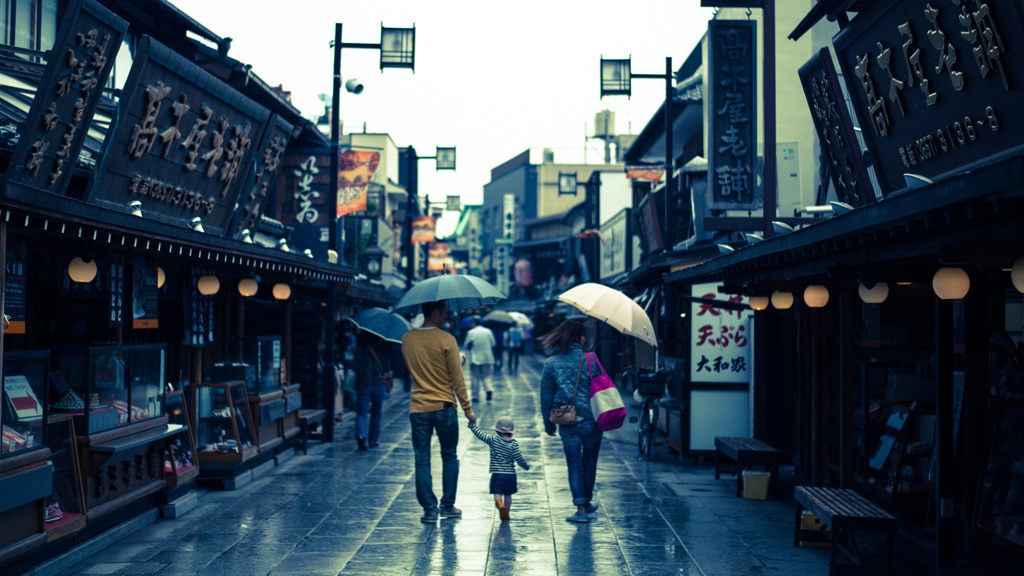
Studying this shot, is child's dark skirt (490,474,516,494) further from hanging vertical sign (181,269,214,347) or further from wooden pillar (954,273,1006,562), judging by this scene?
hanging vertical sign (181,269,214,347)

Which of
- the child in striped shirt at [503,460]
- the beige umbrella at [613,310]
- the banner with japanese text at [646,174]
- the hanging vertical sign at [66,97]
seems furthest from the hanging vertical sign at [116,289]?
the banner with japanese text at [646,174]

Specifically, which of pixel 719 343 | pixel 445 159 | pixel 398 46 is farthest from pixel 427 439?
pixel 445 159

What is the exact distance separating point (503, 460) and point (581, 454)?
0.83 m

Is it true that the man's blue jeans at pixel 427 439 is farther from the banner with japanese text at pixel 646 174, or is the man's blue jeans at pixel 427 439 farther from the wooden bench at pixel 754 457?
the banner with japanese text at pixel 646 174

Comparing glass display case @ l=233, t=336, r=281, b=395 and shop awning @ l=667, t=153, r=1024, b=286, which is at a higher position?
shop awning @ l=667, t=153, r=1024, b=286

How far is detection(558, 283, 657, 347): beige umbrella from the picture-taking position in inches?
352

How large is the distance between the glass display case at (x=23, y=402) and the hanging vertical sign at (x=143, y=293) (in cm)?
211

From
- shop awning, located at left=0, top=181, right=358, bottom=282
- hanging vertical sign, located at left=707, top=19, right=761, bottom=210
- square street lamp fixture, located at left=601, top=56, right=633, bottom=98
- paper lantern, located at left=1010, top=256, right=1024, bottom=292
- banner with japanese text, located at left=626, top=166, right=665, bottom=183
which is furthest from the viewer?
banner with japanese text, located at left=626, top=166, right=665, bottom=183

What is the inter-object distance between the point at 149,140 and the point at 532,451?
24.6 ft

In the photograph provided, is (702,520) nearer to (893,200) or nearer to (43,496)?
(893,200)

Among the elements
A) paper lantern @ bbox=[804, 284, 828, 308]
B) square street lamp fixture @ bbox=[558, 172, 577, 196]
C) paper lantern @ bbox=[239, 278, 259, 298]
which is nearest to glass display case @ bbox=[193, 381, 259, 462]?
paper lantern @ bbox=[239, 278, 259, 298]

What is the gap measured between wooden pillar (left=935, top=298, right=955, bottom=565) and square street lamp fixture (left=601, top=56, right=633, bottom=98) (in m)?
12.1

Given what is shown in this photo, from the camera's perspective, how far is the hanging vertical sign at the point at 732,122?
38.7ft

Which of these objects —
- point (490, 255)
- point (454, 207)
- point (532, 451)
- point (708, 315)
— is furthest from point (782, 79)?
point (490, 255)
